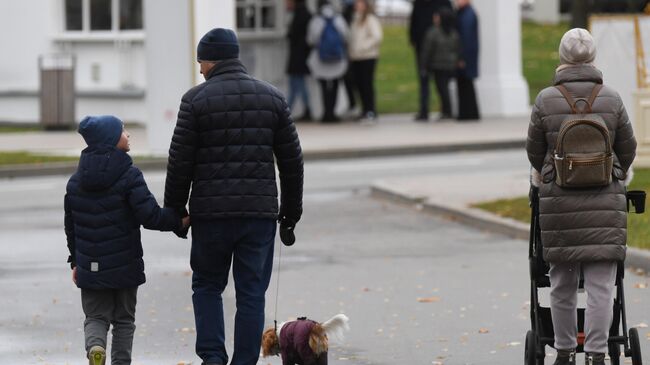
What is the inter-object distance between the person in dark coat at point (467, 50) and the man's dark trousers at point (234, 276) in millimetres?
18061

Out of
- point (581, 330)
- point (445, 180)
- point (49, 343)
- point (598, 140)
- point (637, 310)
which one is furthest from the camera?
point (445, 180)

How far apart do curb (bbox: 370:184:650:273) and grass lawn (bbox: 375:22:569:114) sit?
34.4 feet

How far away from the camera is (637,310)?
10305 mm

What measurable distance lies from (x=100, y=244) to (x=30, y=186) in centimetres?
1205

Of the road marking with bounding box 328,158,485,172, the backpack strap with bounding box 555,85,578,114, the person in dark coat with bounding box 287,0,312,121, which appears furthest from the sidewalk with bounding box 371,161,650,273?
the person in dark coat with bounding box 287,0,312,121

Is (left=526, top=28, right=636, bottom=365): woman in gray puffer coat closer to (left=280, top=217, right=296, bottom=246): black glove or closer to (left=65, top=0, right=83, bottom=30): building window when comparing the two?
(left=280, top=217, right=296, bottom=246): black glove

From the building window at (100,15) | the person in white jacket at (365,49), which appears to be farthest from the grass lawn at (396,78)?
the building window at (100,15)

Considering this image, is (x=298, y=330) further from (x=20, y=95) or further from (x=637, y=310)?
(x=20, y=95)

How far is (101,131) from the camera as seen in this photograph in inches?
307

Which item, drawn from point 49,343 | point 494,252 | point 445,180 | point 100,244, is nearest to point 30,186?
point 445,180

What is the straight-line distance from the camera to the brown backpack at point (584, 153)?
743cm

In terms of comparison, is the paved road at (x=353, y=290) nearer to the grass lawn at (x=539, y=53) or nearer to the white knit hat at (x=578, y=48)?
the white knit hat at (x=578, y=48)

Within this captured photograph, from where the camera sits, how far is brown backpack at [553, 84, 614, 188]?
24.4 ft

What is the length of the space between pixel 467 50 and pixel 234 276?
18.2 m
